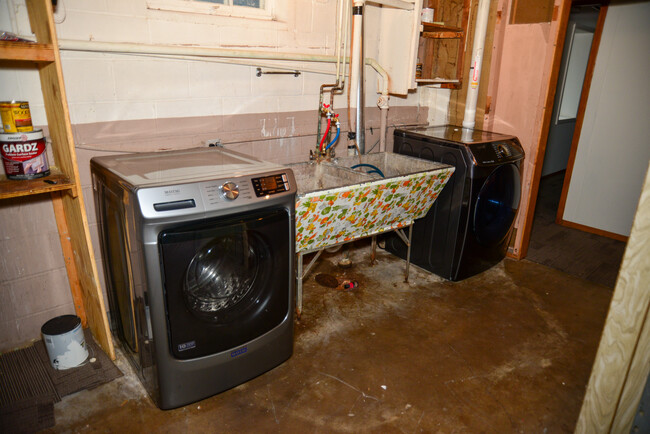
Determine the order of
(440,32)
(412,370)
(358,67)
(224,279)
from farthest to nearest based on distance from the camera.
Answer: (440,32) → (358,67) → (412,370) → (224,279)

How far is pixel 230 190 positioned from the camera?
169 centimetres

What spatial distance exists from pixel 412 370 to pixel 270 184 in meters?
1.20

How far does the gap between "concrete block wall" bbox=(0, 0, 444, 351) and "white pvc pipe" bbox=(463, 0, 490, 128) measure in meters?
1.14

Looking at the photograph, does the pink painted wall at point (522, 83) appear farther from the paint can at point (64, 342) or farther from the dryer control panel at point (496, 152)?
the paint can at point (64, 342)

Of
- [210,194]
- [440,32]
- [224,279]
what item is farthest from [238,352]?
[440,32]

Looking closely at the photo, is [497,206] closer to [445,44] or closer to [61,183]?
[445,44]

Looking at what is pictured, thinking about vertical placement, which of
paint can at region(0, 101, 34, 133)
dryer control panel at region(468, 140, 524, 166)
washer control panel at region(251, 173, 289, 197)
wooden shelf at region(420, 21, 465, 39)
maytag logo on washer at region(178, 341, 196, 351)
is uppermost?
wooden shelf at region(420, 21, 465, 39)

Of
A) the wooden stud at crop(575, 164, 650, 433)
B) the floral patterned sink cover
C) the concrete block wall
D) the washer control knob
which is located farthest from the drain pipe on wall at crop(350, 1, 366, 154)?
the wooden stud at crop(575, 164, 650, 433)

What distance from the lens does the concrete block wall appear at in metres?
2.06

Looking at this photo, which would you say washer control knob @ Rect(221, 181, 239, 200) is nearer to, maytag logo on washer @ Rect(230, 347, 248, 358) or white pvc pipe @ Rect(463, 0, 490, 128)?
maytag logo on washer @ Rect(230, 347, 248, 358)

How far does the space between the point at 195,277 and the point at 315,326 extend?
100 cm

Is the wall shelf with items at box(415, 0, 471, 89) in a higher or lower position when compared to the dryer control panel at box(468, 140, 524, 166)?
higher

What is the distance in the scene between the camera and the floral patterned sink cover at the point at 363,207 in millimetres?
2197

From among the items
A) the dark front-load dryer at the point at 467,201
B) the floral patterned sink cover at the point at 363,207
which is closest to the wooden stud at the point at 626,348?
the floral patterned sink cover at the point at 363,207
